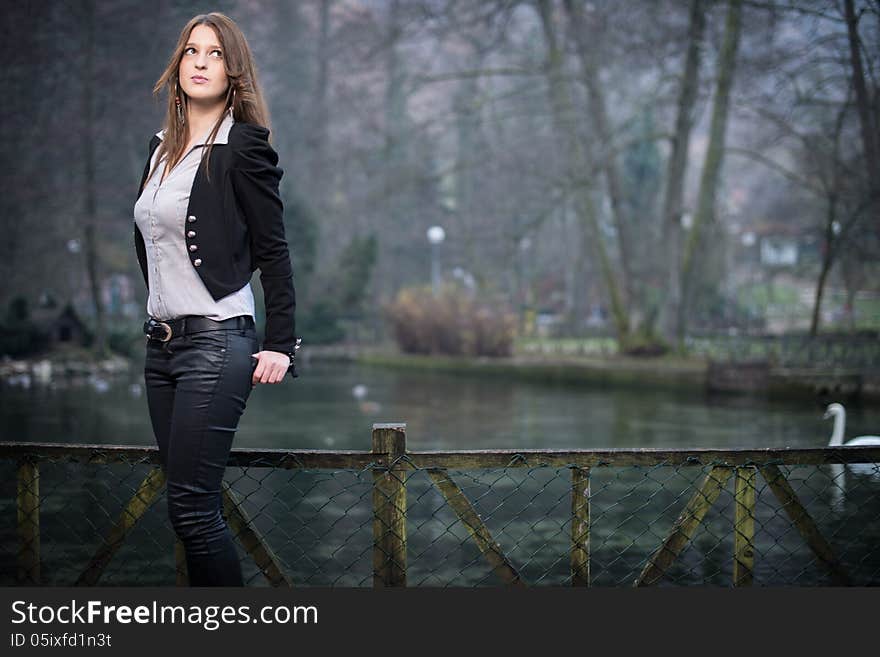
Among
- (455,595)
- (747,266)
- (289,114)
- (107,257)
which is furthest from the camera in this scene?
(747,266)

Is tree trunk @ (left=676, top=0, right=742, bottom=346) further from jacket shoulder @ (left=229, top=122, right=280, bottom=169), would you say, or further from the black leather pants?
the black leather pants

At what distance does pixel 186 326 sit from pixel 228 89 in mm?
761

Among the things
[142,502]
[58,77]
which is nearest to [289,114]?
[58,77]

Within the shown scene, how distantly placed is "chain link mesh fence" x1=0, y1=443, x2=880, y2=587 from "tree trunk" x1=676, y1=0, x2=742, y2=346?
12.3 meters

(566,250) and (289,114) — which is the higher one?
(289,114)

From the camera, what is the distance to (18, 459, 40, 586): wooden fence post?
3.98m

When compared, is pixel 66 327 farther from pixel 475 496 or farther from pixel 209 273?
pixel 209 273

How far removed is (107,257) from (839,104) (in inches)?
908

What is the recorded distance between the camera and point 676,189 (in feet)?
71.1

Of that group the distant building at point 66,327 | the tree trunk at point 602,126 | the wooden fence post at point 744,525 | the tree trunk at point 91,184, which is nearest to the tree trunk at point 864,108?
the tree trunk at point 602,126

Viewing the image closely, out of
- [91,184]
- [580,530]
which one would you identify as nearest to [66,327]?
[91,184]

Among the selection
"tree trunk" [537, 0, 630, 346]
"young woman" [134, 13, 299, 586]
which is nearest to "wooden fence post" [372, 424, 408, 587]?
"young woman" [134, 13, 299, 586]

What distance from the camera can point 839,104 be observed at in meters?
15.7

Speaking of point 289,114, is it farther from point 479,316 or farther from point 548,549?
point 548,549
